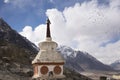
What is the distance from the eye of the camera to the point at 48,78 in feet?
80.0

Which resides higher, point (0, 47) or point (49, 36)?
point (0, 47)

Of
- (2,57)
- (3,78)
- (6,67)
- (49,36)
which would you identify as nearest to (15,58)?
(2,57)

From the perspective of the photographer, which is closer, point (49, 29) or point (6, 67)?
point (49, 29)

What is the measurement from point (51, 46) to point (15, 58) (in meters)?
151

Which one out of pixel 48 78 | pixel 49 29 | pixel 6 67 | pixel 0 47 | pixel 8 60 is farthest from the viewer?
pixel 0 47

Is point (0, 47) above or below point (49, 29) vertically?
above

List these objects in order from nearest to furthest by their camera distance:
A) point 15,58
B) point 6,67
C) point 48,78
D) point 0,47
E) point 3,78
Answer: point 48,78 → point 3,78 → point 6,67 → point 15,58 → point 0,47

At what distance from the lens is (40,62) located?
24828 millimetres

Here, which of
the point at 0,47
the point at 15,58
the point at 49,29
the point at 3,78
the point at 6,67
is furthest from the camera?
the point at 0,47

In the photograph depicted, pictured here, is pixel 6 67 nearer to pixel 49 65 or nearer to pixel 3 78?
pixel 3 78

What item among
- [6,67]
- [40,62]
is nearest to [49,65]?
[40,62]

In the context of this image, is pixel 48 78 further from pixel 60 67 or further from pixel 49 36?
pixel 49 36

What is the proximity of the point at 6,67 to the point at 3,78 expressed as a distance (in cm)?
3841

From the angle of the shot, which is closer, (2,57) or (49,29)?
(49,29)
